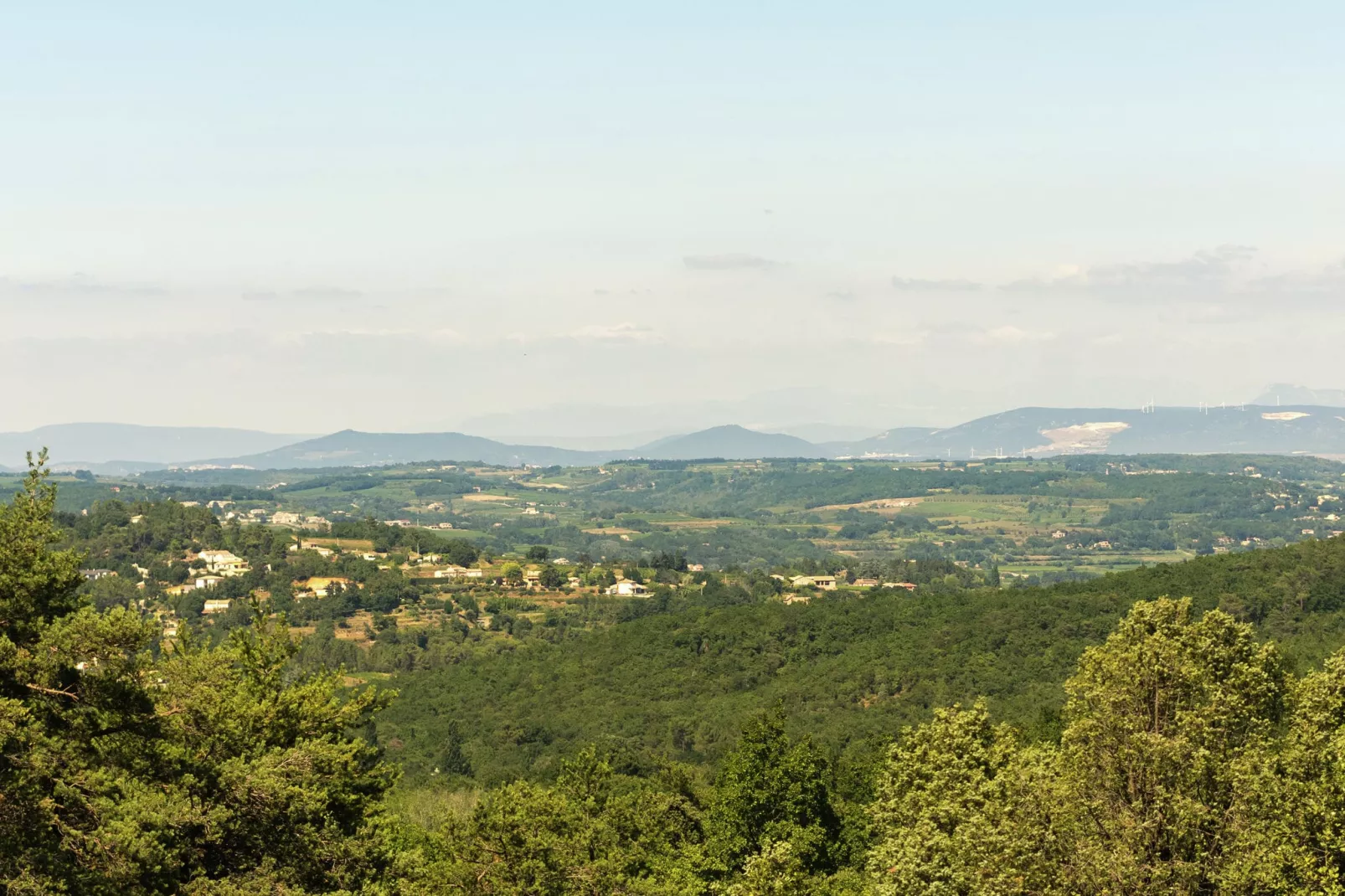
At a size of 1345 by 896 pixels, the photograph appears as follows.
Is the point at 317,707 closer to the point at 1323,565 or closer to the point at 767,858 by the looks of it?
the point at 767,858

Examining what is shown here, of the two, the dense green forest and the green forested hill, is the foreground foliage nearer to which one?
the dense green forest

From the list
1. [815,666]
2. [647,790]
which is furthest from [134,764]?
[815,666]

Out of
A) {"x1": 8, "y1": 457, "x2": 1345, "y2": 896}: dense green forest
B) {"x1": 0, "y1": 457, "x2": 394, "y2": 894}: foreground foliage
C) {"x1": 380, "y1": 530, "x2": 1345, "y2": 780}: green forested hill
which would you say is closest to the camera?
{"x1": 0, "y1": 457, "x2": 394, "y2": 894}: foreground foliage

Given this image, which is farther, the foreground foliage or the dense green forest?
the dense green forest

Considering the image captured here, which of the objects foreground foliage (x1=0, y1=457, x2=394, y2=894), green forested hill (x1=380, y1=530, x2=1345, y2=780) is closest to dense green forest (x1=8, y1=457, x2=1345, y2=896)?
foreground foliage (x1=0, y1=457, x2=394, y2=894)

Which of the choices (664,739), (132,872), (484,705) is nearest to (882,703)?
(664,739)

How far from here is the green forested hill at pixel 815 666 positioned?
105 metres

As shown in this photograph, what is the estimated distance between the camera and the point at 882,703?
107 meters

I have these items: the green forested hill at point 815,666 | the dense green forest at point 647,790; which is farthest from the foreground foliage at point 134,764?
the green forested hill at point 815,666

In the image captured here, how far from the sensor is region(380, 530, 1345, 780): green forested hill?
105 m

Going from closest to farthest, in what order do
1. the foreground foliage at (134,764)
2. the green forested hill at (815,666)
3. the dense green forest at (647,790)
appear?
the foreground foliage at (134,764)
the dense green forest at (647,790)
the green forested hill at (815,666)

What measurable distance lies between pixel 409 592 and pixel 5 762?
538 ft

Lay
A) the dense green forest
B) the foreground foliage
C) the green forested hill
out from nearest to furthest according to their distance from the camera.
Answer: the foreground foliage
the dense green forest
the green forested hill

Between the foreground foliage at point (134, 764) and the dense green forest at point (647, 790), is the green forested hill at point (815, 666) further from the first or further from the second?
the foreground foliage at point (134, 764)
